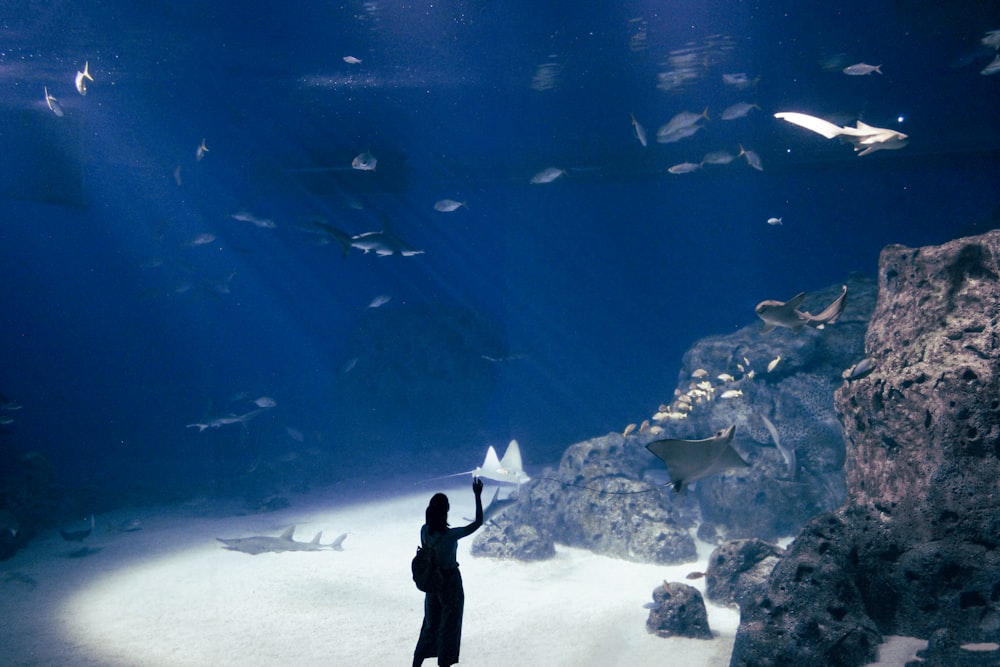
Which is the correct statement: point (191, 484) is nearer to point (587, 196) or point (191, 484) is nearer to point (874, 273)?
point (587, 196)

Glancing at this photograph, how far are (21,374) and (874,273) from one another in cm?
5330

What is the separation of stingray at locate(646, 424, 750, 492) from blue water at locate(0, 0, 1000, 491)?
8.20 metres

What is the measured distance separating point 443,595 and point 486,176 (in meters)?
18.5

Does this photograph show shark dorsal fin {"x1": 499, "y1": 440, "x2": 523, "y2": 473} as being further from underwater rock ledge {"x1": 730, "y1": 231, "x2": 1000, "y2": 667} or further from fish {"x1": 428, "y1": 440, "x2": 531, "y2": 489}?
underwater rock ledge {"x1": 730, "y1": 231, "x2": 1000, "y2": 667}

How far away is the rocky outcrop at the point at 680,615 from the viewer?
5254mm

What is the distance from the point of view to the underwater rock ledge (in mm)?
3588

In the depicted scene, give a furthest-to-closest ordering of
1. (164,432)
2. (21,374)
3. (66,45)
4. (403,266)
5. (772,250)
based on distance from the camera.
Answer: (21,374)
(164,432)
(403,266)
(772,250)
(66,45)

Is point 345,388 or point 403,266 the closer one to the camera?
point 345,388

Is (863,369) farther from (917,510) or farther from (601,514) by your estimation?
(601,514)

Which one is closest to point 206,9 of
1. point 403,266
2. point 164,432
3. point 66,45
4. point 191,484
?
point 66,45

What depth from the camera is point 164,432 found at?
28.6m

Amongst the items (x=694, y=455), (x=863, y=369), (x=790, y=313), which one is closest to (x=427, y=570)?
(x=694, y=455)

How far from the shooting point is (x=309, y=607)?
6.64 m

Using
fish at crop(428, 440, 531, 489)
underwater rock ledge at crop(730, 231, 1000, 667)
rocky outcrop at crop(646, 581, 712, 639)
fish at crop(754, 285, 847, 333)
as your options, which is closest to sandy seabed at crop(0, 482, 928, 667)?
rocky outcrop at crop(646, 581, 712, 639)
